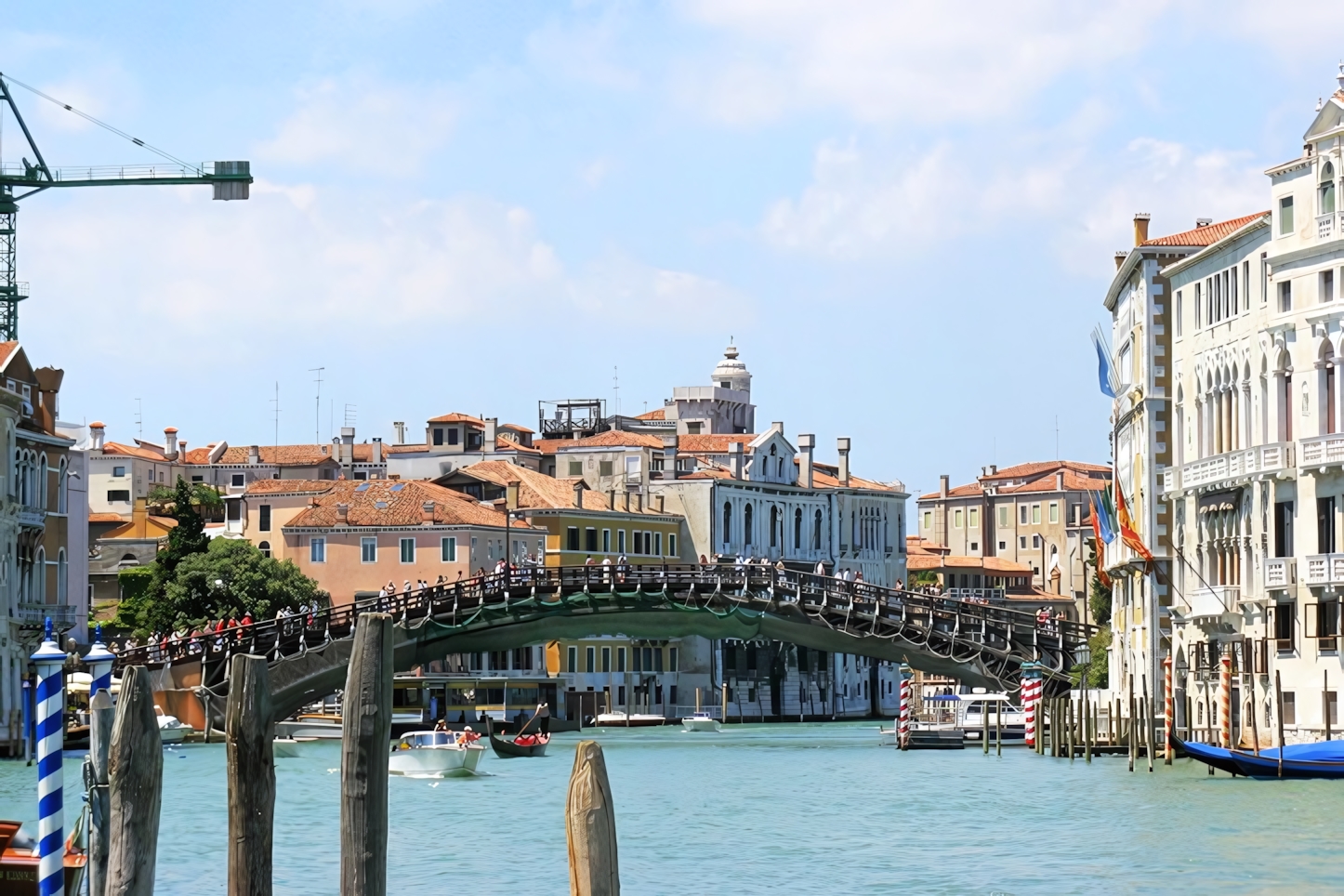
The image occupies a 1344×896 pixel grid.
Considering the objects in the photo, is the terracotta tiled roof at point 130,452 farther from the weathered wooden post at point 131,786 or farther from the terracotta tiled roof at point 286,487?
the weathered wooden post at point 131,786

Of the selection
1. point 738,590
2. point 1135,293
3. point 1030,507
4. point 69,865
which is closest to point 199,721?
point 738,590

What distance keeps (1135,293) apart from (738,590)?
798 centimetres

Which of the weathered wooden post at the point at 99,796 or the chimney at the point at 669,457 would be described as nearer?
the weathered wooden post at the point at 99,796

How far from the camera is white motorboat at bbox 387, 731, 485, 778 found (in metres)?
36.4

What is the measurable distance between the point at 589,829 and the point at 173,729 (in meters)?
33.1

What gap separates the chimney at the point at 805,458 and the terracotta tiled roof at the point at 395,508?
53.2ft

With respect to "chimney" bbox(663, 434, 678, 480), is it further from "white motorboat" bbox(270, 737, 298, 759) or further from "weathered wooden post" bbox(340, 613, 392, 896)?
"weathered wooden post" bbox(340, 613, 392, 896)

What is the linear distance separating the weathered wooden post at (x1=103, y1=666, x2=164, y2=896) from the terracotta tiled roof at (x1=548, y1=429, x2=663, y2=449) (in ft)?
210

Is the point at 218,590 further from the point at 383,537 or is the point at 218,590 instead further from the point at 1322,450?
the point at 1322,450

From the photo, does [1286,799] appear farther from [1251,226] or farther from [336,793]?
[336,793]

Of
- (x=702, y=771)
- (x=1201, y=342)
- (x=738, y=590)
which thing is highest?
(x=1201, y=342)

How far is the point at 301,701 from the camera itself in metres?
41.2

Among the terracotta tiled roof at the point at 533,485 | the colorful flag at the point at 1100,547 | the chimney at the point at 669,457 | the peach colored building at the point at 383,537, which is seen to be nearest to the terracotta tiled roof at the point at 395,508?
the peach colored building at the point at 383,537

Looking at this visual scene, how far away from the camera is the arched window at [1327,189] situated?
31.1m
